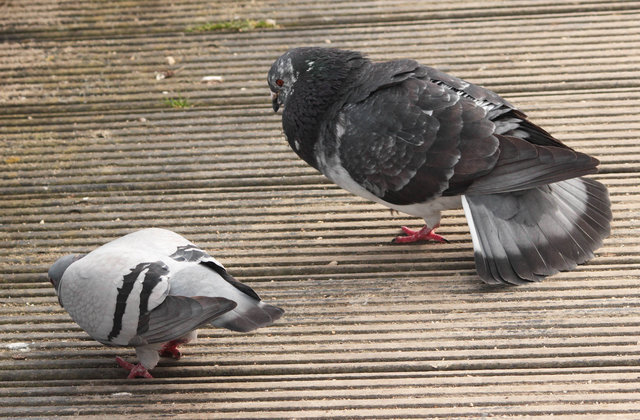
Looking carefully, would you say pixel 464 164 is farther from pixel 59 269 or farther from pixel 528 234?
pixel 59 269

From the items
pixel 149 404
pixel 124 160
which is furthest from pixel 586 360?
pixel 124 160

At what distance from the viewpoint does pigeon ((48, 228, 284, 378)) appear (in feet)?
11.1

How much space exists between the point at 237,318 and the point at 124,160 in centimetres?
188

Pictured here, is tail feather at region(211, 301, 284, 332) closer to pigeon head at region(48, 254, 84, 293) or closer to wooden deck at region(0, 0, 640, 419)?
wooden deck at region(0, 0, 640, 419)

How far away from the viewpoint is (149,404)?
11.2 ft

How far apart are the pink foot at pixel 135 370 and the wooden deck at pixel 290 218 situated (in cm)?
4

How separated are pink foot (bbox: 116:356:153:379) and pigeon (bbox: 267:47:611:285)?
4.23 ft

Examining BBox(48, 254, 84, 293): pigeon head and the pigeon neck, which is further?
the pigeon neck

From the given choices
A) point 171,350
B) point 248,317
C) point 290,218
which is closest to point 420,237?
point 290,218

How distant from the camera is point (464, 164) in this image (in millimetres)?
3844

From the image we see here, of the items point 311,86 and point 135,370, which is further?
point 311,86

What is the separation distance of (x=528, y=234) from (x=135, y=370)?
5.86 ft

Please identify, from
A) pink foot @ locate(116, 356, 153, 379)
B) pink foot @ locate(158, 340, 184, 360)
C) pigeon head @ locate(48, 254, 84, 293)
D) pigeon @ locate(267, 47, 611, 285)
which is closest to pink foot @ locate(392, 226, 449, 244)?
pigeon @ locate(267, 47, 611, 285)

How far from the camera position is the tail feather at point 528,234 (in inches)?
151
